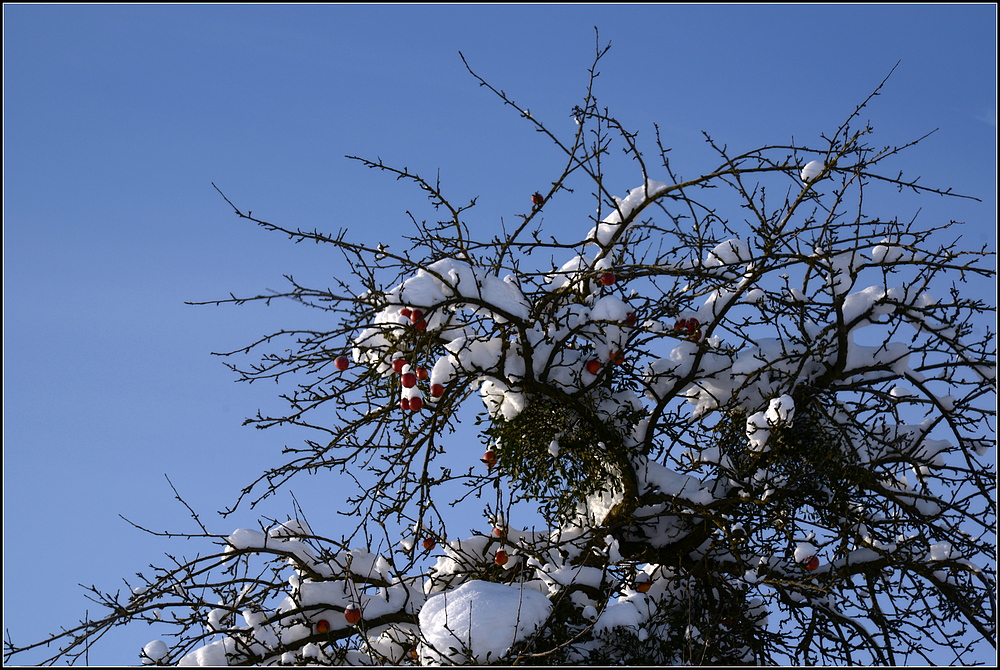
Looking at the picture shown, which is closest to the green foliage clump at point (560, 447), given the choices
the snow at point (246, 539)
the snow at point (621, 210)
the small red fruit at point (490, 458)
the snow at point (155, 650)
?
the small red fruit at point (490, 458)

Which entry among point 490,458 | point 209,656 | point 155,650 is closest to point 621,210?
point 490,458

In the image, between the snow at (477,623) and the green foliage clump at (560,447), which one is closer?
the snow at (477,623)

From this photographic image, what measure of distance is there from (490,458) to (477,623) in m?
1.85

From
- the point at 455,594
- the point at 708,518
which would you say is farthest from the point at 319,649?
the point at 708,518

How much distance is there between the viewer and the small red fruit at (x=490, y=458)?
19.2 ft

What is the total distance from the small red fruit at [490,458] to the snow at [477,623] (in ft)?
4.95

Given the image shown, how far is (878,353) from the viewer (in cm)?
568

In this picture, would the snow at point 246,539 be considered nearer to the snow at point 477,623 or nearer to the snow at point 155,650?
the snow at point 155,650

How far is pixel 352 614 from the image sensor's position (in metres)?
5.04

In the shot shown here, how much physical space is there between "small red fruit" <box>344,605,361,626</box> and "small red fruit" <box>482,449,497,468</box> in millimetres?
1377

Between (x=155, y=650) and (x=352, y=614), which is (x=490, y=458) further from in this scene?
(x=155, y=650)

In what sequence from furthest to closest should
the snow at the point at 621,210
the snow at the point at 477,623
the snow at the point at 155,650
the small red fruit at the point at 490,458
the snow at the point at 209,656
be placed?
the small red fruit at the point at 490,458 → the snow at the point at 621,210 → the snow at the point at 155,650 → the snow at the point at 209,656 → the snow at the point at 477,623

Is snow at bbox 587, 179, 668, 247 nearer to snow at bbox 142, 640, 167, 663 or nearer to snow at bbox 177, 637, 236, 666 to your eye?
snow at bbox 177, 637, 236, 666

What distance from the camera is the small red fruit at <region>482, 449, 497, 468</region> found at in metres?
5.84
